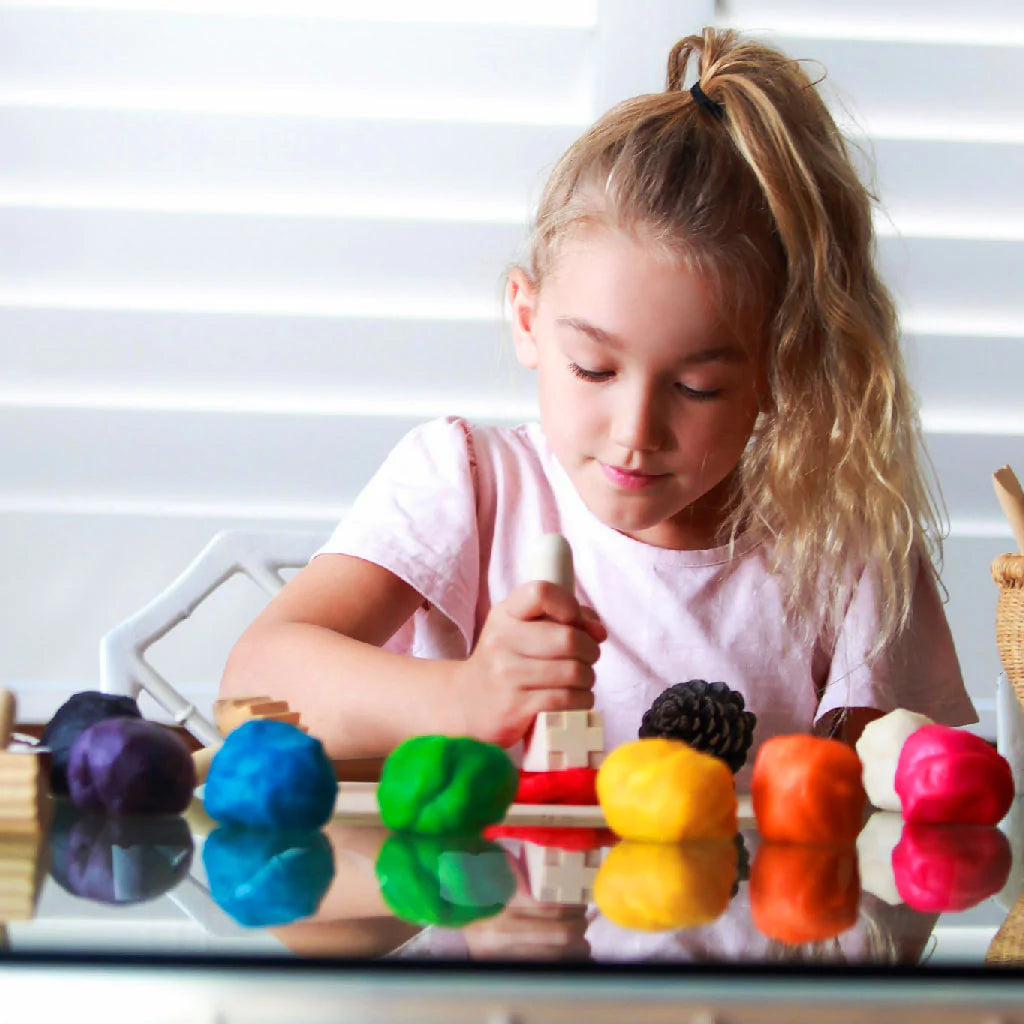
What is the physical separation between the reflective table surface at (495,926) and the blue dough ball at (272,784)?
0.01 meters

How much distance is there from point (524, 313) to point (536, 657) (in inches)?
16.1

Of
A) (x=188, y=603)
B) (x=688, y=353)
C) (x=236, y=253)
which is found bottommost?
(x=188, y=603)

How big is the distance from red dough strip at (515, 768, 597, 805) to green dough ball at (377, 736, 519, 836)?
7 centimetres

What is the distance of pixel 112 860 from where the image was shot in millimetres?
395

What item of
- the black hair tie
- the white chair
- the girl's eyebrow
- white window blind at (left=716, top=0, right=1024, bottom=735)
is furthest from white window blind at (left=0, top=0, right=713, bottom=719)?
the girl's eyebrow

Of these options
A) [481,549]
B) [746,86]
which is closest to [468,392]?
[481,549]

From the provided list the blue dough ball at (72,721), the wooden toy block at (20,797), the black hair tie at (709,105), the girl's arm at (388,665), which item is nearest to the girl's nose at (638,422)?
the girl's arm at (388,665)

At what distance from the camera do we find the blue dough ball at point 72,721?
487 mm

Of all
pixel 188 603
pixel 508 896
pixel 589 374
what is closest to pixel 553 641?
pixel 589 374

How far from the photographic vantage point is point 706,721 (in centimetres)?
62

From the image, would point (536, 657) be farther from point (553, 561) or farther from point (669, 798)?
point (669, 798)

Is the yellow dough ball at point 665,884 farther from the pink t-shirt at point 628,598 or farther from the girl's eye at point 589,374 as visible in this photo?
the pink t-shirt at point 628,598

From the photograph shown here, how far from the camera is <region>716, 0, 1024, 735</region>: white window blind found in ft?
5.53

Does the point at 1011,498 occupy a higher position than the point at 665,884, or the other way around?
the point at 1011,498
